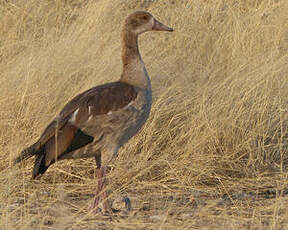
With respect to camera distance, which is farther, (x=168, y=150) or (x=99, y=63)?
(x=99, y=63)

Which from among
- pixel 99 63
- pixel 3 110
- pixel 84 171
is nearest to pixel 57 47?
pixel 99 63

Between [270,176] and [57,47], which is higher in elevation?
[57,47]

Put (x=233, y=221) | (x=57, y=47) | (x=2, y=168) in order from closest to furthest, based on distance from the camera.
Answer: (x=233, y=221), (x=2, y=168), (x=57, y=47)

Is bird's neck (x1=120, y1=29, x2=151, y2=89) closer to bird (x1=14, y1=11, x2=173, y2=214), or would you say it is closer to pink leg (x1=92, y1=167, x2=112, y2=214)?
bird (x1=14, y1=11, x2=173, y2=214)

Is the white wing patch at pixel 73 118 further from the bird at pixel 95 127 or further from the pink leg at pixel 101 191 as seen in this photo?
the pink leg at pixel 101 191

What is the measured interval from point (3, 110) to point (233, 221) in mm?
2252

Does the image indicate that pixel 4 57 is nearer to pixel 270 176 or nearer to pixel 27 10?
pixel 27 10

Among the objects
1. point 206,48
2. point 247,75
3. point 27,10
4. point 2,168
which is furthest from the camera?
point 27,10

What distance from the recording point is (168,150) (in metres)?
5.43

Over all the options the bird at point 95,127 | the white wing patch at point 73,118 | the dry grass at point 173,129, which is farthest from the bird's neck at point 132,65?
the dry grass at point 173,129

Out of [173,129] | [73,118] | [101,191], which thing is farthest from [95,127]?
[173,129]

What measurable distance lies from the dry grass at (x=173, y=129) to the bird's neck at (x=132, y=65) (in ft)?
2.01

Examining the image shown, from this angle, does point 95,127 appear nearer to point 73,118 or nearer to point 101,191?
point 73,118

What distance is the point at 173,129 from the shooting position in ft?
18.1
